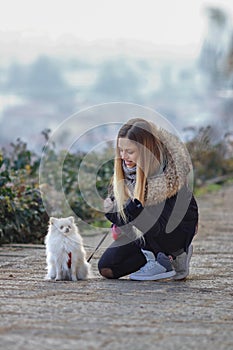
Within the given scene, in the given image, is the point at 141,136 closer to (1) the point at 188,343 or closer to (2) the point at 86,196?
(1) the point at 188,343

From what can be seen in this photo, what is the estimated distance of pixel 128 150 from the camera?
5102 mm

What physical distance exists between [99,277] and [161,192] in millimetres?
728

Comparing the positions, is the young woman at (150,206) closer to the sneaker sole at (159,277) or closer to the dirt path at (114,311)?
the sneaker sole at (159,277)

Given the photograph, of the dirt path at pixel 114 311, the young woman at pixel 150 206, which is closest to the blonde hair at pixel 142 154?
the young woman at pixel 150 206

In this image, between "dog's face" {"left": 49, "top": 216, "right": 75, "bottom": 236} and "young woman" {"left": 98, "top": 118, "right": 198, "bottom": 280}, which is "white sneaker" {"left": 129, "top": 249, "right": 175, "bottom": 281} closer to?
"young woman" {"left": 98, "top": 118, "right": 198, "bottom": 280}

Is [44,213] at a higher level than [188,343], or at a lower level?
lower

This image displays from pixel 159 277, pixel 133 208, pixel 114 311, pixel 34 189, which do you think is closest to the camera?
pixel 114 311

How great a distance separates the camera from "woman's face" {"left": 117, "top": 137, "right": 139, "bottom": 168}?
5.09 m

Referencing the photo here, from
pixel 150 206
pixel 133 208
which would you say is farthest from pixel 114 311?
pixel 150 206

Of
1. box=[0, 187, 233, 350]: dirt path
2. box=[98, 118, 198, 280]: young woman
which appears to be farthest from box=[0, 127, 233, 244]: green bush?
box=[98, 118, 198, 280]: young woman

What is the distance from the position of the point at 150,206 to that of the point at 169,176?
22 centimetres

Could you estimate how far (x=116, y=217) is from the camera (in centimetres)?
509

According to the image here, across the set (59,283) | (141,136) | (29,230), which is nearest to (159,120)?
(141,136)

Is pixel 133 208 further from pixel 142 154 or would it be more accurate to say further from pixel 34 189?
pixel 34 189
